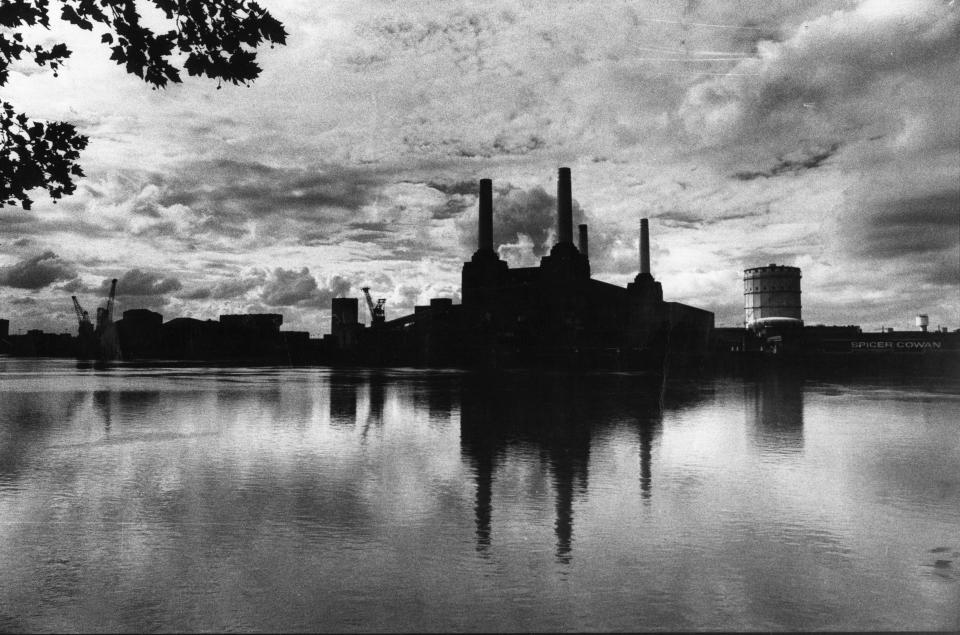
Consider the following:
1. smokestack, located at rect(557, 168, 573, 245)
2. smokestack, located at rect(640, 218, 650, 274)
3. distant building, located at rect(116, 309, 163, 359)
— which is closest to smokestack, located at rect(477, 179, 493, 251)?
smokestack, located at rect(557, 168, 573, 245)

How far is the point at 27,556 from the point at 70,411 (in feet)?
54.0

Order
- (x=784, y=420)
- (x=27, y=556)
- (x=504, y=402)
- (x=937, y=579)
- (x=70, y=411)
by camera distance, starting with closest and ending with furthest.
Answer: (x=937, y=579) → (x=27, y=556) → (x=784, y=420) → (x=70, y=411) → (x=504, y=402)

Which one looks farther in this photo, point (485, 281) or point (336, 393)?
point (485, 281)

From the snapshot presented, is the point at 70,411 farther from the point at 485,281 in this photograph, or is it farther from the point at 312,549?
the point at 485,281

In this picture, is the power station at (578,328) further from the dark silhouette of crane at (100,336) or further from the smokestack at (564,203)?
the dark silhouette of crane at (100,336)

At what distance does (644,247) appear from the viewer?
93688 mm

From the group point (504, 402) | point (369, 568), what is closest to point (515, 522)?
point (369, 568)

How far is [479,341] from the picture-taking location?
3253 inches

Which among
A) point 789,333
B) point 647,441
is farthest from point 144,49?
point 789,333

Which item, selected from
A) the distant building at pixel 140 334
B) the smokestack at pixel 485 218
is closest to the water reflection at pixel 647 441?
the smokestack at pixel 485 218

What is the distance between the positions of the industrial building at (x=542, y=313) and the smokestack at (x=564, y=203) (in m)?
0.11

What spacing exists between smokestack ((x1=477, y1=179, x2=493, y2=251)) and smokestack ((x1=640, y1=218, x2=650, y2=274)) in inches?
775

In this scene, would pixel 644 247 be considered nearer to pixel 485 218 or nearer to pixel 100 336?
pixel 485 218

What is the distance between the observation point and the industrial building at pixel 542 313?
78.9 meters
